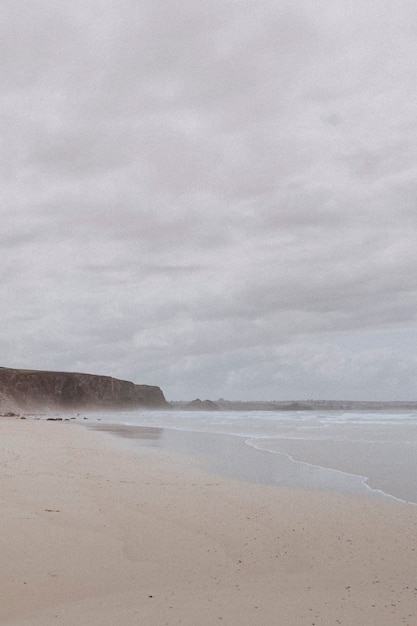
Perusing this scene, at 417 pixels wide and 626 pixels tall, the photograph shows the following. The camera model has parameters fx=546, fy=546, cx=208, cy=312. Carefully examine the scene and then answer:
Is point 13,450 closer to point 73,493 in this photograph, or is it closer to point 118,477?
point 118,477

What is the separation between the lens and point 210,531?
7.82m

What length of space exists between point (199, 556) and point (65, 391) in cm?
13150

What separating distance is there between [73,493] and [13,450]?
8662 millimetres

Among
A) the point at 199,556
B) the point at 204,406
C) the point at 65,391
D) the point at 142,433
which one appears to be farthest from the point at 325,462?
the point at 204,406

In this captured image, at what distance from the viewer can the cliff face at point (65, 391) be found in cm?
11700

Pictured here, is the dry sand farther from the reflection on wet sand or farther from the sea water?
the reflection on wet sand

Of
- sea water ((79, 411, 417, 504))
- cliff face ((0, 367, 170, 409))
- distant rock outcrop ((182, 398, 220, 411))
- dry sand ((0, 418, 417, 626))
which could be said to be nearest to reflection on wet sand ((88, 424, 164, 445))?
sea water ((79, 411, 417, 504))

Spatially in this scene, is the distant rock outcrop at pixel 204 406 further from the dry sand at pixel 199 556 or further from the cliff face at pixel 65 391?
the dry sand at pixel 199 556

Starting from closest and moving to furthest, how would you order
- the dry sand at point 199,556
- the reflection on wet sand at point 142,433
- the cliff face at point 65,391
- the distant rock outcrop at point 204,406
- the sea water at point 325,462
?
1. the dry sand at point 199,556
2. the sea water at point 325,462
3. the reflection on wet sand at point 142,433
4. the cliff face at point 65,391
5. the distant rock outcrop at point 204,406

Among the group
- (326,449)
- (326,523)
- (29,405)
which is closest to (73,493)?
(326,523)

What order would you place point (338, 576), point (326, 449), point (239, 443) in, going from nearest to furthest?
1. point (338, 576)
2. point (326, 449)
3. point (239, 443)

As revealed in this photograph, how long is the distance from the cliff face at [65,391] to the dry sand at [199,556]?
101m

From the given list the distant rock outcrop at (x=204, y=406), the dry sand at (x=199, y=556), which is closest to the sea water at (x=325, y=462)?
the dry sand at (x=199, y=556)

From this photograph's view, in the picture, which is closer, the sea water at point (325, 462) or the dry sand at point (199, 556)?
the dry sand at point (199, 556)
